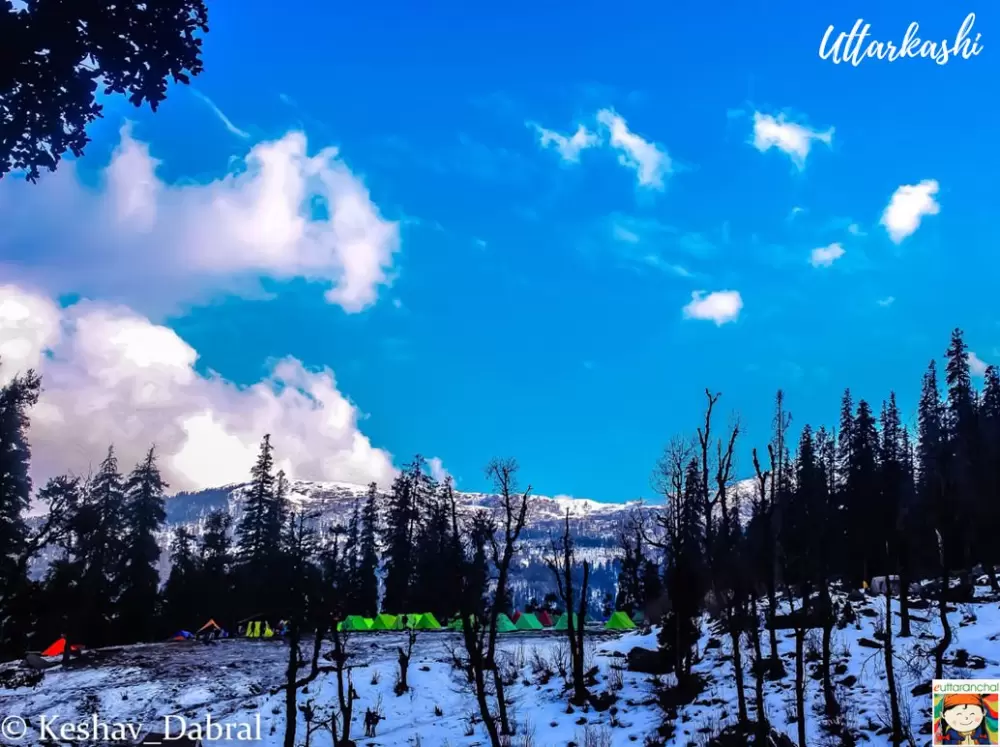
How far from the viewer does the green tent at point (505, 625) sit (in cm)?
5022

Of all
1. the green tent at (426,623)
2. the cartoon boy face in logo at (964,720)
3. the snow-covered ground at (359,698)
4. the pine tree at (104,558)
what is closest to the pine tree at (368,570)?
the green tent at (426,623)

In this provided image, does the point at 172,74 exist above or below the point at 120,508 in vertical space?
above

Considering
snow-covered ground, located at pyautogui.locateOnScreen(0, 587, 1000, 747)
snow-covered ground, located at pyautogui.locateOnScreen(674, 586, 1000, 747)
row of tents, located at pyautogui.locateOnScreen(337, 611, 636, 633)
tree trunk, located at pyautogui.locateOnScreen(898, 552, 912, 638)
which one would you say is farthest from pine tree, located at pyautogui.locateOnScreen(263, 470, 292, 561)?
tree trunk, located at pyautogui.locateOnScreen(898, 552, 912, 638)

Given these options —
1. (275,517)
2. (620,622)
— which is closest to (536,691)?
(620,622)

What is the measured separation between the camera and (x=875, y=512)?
48.4m

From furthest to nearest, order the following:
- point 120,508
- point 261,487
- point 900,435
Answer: point 900,435 < point 261,487 < point 120,508

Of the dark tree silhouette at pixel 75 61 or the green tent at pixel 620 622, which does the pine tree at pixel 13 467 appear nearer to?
the dark tree silhouette at pixel 75 61

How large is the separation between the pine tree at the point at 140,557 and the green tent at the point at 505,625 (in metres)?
23.3

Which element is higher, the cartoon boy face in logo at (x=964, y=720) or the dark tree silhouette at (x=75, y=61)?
the dark tree silhouette at (x=75, y=61)

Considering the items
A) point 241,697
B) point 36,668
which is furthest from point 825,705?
point 36,668

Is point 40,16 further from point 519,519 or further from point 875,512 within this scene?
point 875,512

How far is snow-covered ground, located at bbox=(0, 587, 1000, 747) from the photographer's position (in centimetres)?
1977

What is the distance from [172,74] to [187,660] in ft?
105

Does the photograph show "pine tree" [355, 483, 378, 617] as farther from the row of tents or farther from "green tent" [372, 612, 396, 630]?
the row of tents
